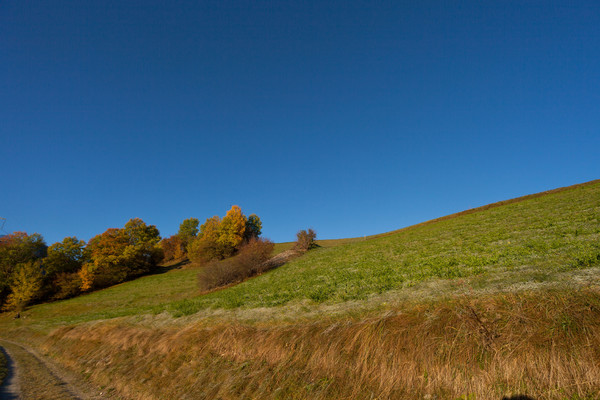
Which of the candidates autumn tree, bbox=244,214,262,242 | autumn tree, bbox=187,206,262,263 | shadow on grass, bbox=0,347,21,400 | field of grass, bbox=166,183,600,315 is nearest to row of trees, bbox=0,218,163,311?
autumn tree, bbox=187,206,262,263

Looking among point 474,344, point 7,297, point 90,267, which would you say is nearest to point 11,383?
point 474,344

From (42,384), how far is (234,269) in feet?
67.5

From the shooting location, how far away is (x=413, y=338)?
5770 millimetres

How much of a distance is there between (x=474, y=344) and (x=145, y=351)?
1380 centimetres

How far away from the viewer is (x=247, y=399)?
660 cm

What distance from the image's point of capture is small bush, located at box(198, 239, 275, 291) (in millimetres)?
30094

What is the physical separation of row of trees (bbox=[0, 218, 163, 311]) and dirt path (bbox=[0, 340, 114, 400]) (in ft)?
147

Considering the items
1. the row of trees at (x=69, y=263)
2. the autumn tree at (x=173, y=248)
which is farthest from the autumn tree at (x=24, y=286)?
the autumn tree at (x=173, y=248)

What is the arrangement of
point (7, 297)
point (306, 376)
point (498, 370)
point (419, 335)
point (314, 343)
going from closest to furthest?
point (498, 370)
point (419, 335)
point (306, 376)
point (314, 343)
point (7, 297)

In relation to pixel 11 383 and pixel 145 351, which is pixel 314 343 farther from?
pixel 11 383

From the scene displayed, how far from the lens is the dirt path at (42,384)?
9844 millimetres

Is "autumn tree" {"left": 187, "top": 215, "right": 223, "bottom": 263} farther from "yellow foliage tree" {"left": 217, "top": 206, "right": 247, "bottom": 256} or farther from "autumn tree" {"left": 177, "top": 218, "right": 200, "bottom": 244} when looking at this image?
"autumn tree" {"left": 177, "top": 218, "right": 200, "bottom": 244}

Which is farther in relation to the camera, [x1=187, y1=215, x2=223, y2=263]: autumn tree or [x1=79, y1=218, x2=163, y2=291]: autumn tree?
[x1=187, y1=215, x2=223, y2=263]: autumn tree

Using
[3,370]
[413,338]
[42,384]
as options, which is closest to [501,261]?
[413,338]
